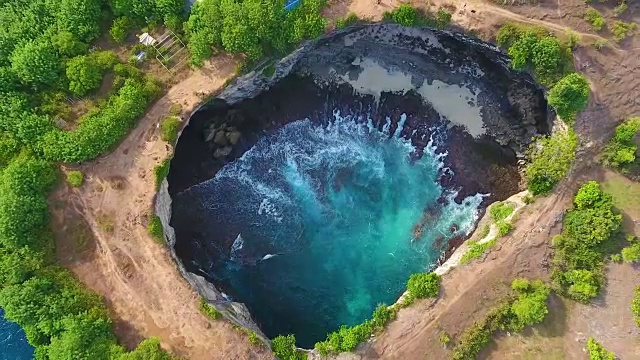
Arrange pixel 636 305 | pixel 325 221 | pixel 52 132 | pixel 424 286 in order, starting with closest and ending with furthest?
1. pixel 636 305
2. pixel 52 132
3. pixel 424 286
4. pixel 325 221

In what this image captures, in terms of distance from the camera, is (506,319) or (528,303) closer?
(528,303)

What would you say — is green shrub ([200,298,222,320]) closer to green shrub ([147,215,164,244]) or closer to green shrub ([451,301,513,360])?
green shrub ([147,215,164,244])

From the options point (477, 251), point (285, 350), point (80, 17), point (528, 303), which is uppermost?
point (80, 17)

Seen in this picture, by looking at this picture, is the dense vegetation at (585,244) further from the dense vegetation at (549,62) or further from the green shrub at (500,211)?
the dense vegetation at (549,62)

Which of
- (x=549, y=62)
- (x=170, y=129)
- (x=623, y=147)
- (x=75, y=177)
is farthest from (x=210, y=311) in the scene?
(x=623, y=147)

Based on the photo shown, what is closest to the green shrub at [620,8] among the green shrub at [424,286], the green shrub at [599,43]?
the green shrub at [599,43]

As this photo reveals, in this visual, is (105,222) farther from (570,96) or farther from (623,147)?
(623,147)
